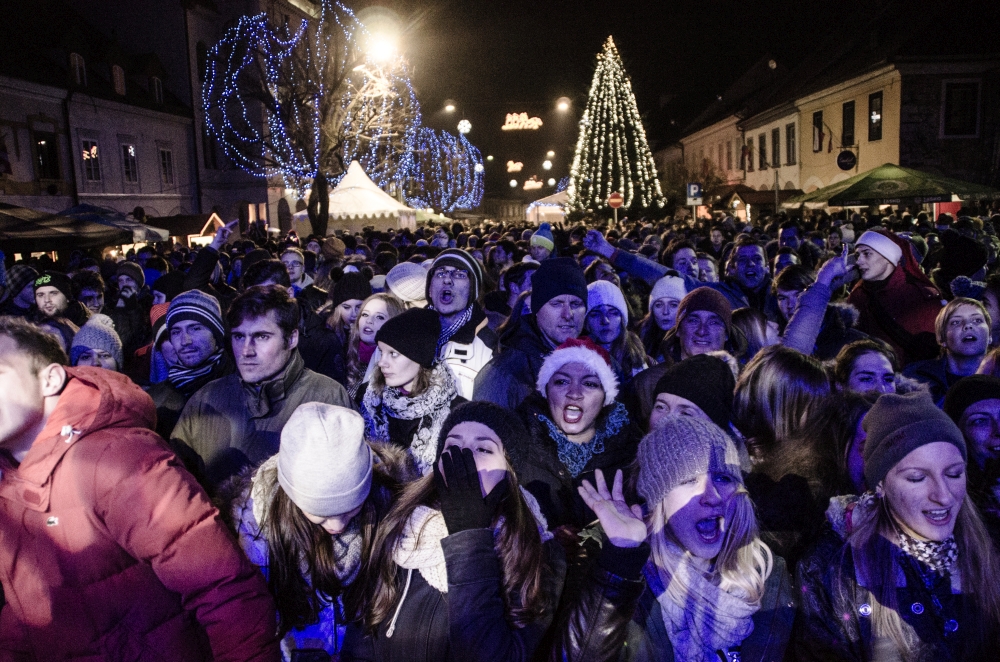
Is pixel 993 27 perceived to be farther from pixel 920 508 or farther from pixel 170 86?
pixel 170 86

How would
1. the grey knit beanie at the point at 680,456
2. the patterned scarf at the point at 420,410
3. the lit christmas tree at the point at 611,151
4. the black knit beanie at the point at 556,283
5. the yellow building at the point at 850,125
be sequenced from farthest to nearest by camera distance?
1. the lit christmas tree at the point at 611,151
2. the yellow building at the point at 850,125
3. the black knit beanie at the point at 556,283
4. the patterned scarf at the point at 420,410
5. the grey knit beanie at the point at 680,456

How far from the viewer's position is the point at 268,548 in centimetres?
239

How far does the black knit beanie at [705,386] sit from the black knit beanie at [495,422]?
90 cm

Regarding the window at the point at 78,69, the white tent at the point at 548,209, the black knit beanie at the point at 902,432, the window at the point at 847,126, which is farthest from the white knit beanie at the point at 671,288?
the white tent at the point at 548,209

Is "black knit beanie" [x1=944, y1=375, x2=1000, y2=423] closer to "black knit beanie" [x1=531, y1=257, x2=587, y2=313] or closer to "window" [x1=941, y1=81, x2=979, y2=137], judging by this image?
"black knit beanie" [x1=531, y1=257, x2=587, y2=313]

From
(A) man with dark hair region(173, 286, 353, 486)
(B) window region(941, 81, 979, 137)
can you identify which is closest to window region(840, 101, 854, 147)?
(B) window region(941, 81, 979, 137)

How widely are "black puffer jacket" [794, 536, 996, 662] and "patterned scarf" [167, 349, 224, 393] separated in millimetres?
3231

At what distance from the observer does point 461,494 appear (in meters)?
2.18

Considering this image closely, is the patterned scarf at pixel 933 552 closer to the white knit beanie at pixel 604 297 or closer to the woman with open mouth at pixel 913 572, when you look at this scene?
the woman with open mouth at pixel 913 572

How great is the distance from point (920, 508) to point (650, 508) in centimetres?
86

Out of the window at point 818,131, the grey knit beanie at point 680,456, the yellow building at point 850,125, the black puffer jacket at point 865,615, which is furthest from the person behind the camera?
the window at point 818,131

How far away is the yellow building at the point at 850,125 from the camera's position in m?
26.0

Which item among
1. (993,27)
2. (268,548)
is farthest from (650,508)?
(993,27)

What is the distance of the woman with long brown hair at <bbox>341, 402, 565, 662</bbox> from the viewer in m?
2.09
